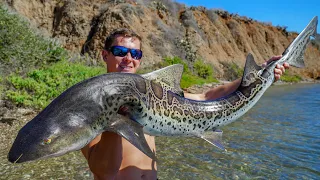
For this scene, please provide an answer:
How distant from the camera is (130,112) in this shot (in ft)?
8.20

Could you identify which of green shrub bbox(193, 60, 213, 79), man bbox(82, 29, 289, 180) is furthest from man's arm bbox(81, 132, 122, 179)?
green shrub bbox(193, 60, 213, 79)

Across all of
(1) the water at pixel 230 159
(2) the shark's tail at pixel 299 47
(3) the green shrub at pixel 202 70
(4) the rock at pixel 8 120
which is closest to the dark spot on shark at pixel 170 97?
(2) the shark's tail at pixel 299 47

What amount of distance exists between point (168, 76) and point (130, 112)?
66 centimetres

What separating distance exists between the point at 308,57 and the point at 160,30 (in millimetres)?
36525


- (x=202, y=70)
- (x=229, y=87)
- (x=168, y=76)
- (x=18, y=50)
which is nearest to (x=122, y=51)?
(x=168, y=76)

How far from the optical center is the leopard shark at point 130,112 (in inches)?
82.8

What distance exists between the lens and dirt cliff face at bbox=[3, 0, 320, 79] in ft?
83.0

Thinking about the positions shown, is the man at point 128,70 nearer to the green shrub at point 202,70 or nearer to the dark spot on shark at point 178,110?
the dark spot on shark at point 178,110

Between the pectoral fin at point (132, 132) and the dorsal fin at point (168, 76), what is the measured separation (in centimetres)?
56

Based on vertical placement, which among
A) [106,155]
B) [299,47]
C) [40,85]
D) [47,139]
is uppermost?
[299,47]

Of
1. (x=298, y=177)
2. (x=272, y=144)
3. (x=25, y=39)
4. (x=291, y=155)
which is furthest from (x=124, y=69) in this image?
(x=25, y=39)

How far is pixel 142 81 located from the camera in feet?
8.74

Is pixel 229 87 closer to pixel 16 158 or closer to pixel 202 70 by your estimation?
pixel 16 158

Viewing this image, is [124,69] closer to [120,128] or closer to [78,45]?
[120,128]
